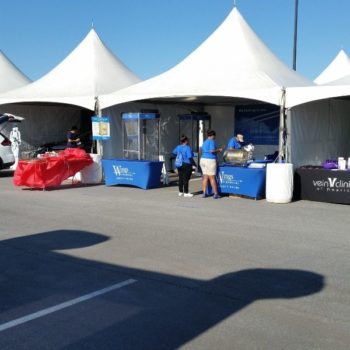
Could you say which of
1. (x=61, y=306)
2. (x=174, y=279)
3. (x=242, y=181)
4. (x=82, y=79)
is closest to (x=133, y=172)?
(x=242, y=181)

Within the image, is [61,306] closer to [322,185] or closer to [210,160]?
[210,160]

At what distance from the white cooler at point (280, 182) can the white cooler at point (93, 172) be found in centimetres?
562

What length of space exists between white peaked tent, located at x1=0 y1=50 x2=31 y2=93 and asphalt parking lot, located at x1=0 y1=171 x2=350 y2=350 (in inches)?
521

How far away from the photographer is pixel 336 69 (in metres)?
28.8

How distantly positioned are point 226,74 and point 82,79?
6.17 metres

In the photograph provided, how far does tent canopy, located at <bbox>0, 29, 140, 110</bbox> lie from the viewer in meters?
16.7

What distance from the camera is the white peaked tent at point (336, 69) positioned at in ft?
91.9

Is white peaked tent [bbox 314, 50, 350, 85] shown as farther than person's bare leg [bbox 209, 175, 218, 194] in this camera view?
Yes

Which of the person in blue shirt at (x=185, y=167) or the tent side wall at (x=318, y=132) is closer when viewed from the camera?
the tent side wall at (x=318, y=132)

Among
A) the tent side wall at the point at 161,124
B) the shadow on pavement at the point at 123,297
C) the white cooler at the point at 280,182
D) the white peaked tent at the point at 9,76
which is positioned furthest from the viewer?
the white peaked tent at the point at 9,76

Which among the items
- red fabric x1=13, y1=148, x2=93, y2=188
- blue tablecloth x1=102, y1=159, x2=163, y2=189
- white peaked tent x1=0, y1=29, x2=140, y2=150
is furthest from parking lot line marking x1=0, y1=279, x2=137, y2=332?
white peaked tent x1=0, y1=29, x2=140, y2=150

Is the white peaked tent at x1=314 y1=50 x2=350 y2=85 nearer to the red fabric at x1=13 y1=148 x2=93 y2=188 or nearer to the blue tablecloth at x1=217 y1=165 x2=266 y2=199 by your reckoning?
the blue tablecloth at x1=217 y1=165 x2=266 y2=199

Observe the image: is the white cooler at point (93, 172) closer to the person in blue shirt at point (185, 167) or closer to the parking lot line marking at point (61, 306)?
the person in blue shirt at point (185, 167)

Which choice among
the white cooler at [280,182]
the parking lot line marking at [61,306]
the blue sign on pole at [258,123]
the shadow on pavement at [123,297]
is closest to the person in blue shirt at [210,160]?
the white cooler at [280,182]
